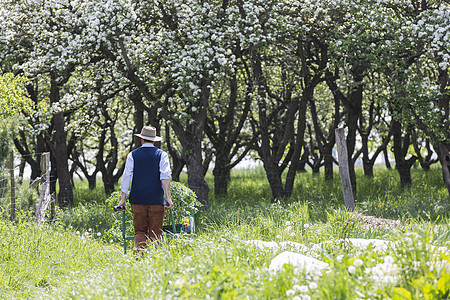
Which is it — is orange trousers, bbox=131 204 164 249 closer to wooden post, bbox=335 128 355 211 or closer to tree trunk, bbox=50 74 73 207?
wooden post, bbox=335 128 355 211

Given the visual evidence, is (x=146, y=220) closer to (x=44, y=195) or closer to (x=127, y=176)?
(x=127, y=176)

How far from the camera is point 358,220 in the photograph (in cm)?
725

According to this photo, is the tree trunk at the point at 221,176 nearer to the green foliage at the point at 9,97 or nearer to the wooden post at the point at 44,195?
the wooden post at the point at 44,195

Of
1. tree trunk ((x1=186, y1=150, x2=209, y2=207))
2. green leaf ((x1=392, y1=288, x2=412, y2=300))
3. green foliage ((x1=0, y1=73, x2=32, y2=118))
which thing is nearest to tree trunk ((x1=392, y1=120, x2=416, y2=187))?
tree trunk ((x1=186, y1=150, x2=209, y2=207))

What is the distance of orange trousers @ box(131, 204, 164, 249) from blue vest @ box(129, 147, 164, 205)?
→ 8 cm

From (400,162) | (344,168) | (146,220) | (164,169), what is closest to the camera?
(164,169)

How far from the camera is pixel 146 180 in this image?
23.1 feet

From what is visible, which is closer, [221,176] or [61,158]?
[61,158]

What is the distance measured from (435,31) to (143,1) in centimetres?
629

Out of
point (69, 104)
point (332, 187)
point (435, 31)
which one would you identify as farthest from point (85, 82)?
point (435, 31)

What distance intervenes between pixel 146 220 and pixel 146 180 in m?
0.57

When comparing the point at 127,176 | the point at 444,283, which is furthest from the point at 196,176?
the point at 444,283

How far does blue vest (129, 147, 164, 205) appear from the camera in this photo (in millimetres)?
7027

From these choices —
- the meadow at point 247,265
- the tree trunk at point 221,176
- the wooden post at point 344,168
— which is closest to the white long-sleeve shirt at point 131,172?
the meadow at point 247,265
